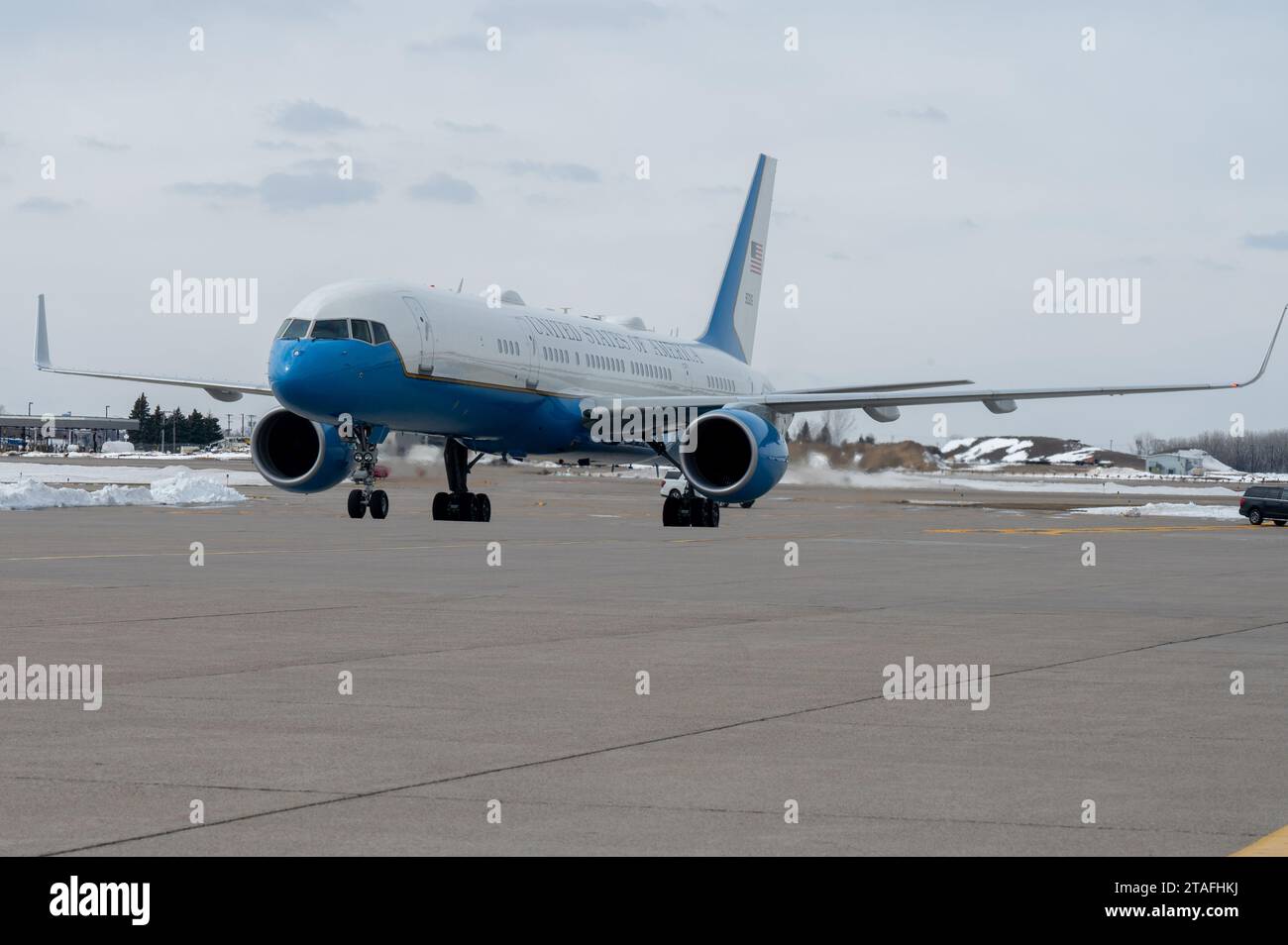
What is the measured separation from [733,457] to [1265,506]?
59.9 feet

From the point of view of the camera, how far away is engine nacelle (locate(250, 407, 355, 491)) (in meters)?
35.1

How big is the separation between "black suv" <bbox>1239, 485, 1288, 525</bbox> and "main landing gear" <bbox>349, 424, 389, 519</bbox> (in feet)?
78.6

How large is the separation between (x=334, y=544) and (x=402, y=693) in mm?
16906

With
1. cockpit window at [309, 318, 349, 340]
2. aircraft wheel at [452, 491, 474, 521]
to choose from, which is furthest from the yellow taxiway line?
aircraft wheel at [452, 491, 474, 521]

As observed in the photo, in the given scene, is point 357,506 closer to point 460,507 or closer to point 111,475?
point 460,507

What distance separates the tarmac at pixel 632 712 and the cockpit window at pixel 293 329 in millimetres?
8682

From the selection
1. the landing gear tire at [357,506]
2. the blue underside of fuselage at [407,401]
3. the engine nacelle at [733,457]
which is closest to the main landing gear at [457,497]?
the blue underside of fuselage at [407,401]

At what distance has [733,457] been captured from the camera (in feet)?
114

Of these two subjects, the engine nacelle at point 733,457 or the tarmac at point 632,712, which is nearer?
the tarmac at point 632,712

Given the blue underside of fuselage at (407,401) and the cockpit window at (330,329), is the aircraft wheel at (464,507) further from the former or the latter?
the cockpit window at (330,329)

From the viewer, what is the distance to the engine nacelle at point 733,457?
109 feet
